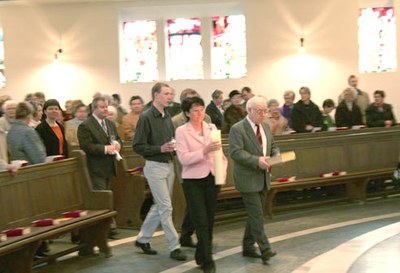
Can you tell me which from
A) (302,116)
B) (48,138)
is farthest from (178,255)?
(302,116)

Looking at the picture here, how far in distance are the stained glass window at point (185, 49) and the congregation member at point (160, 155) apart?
11.3m

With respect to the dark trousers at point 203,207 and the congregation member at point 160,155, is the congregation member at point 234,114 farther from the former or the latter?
the dark trousers at point 203,207

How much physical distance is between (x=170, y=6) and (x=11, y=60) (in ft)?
13.6

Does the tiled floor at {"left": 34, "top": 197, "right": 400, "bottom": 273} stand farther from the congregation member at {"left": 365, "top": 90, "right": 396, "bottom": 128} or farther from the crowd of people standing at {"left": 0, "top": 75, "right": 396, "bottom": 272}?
the congregation member at {"left": 365, "top": 90, "right": 396, "bottom": 128}

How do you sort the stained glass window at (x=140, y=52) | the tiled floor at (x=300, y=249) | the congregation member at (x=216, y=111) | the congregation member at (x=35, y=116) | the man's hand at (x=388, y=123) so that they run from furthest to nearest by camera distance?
the stained glass window at (x=140, y=52), the man's hand at (x=388, y=123), the congregation member at (x=216, y=111), the congregation member at (x=35, y=116), the tiled floor at (x=300, y=249)

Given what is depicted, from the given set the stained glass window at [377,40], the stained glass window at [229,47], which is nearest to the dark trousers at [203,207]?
the stained glass window at [229,47]

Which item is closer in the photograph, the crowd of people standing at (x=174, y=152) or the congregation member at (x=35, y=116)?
the crowd of people standing at (x=174, y=152)

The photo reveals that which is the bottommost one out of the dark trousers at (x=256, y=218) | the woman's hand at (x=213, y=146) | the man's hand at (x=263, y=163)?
the dark trousers at (x=256, y=218)

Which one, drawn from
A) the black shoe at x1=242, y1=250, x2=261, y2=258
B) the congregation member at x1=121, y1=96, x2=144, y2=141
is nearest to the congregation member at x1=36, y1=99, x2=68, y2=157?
the congregation member at x1=121, y1=96, x2=144, y2=141

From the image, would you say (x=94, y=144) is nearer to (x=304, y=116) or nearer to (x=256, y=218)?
(x=256, y=218)

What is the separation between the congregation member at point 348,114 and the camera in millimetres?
13352

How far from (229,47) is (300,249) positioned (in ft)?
38.0

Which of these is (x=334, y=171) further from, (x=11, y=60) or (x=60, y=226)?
(x=11, y=60)

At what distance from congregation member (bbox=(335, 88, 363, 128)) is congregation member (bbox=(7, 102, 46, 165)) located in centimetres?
655
